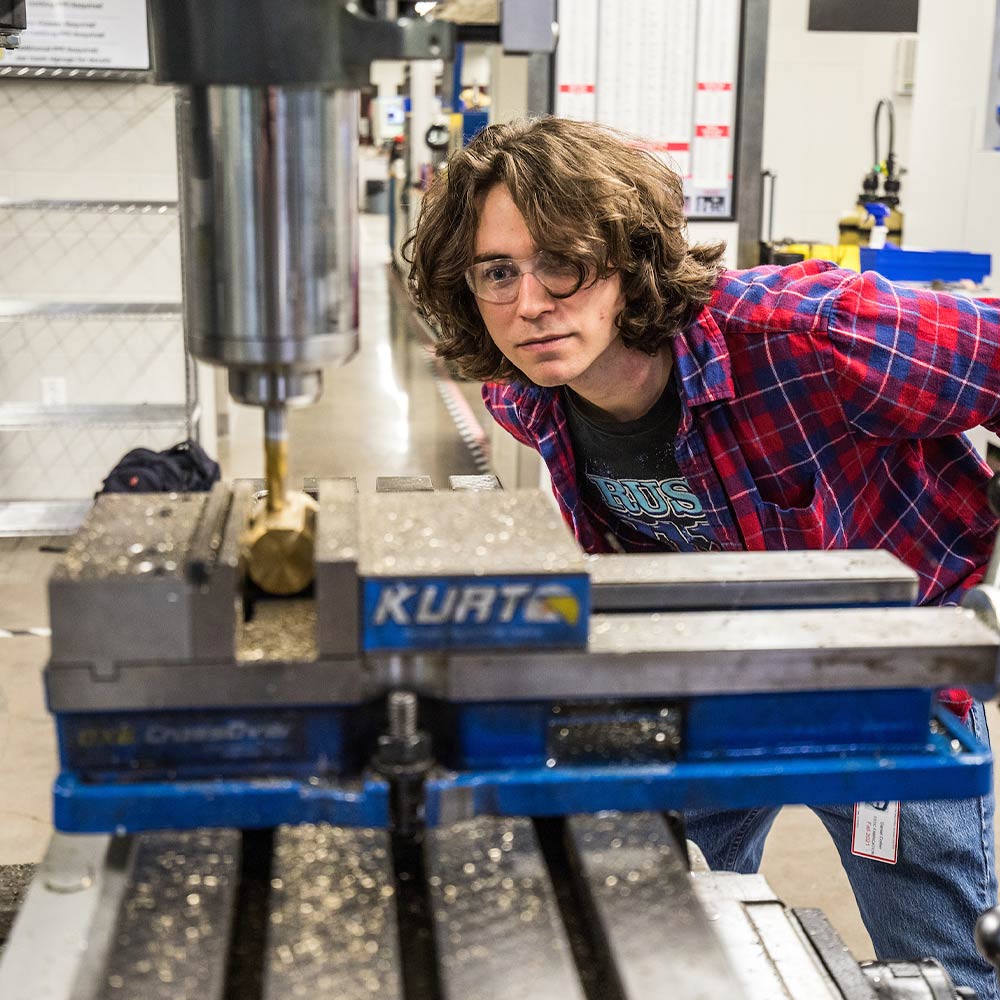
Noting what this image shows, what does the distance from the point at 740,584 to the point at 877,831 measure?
1.95 ft

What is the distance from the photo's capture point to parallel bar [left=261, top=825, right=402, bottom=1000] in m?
0.71

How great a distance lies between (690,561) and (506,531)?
20 cm

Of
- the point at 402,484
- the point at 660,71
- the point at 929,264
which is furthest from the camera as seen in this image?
the point at 929,264

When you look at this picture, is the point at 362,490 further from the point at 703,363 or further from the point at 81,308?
the point at 81,308

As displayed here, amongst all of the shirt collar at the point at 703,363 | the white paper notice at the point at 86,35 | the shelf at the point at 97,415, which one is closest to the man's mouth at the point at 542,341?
the shirt collar at the point at 703,363

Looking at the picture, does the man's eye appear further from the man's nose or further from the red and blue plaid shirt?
the red and blue plaid shirt

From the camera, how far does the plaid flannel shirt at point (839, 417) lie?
131 centimetres

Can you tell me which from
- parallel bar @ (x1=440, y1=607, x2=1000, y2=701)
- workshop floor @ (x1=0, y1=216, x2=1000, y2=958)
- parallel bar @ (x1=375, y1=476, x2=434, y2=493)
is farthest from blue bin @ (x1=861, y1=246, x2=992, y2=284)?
parallel bar @ (x1=440, y1=607, x2=1000, y2=701)

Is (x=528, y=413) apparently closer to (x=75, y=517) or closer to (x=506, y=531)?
(x=506, y=531)

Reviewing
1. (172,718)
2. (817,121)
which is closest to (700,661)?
(172,718)

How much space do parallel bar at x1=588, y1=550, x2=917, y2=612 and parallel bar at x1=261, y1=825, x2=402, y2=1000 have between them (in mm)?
256

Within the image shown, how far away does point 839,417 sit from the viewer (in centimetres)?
138

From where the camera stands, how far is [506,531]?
2.87 ft

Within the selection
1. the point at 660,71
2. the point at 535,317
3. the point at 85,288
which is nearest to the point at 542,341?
the point at 535,317
